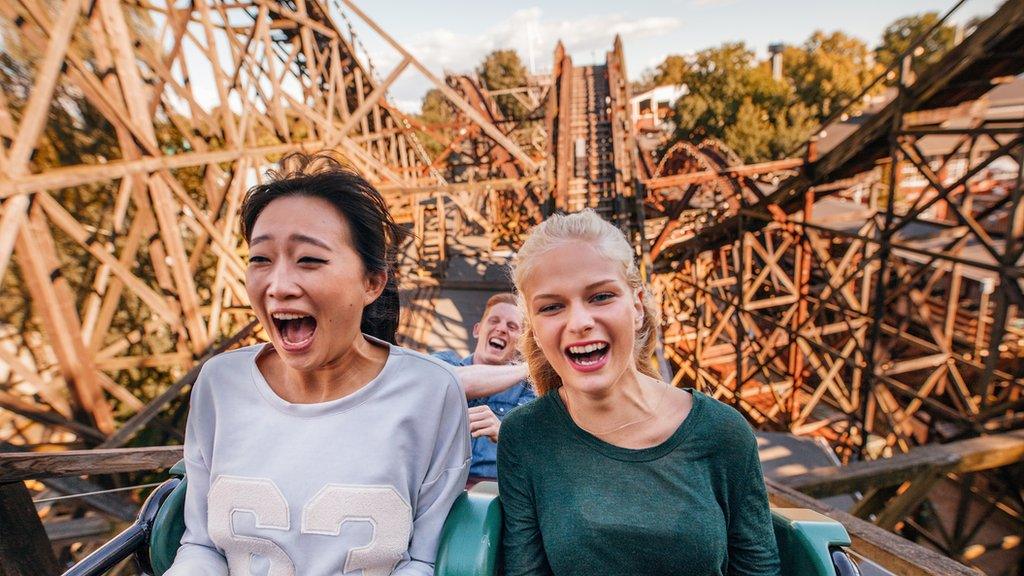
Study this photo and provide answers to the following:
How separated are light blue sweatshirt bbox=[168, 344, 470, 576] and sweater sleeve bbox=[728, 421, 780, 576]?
751 millimetres

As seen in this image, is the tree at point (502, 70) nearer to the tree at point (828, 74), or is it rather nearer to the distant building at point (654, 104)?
the distant building at point (654, 104)

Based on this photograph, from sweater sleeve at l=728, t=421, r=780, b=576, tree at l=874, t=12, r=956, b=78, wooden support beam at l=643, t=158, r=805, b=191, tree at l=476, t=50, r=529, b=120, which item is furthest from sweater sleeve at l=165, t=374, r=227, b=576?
tree at l=874, t=12, r=956, b=78

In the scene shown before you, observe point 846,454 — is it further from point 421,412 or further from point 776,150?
point 776,150

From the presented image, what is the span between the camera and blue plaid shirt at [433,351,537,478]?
215 cm

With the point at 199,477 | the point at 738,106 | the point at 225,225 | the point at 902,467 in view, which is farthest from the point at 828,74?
the point at 199,477

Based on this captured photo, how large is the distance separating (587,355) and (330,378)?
0.73 meters

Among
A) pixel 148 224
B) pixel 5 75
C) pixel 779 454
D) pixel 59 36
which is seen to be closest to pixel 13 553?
pixel 148 224

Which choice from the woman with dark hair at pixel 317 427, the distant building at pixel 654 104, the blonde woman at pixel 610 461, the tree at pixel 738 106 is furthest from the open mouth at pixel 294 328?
the distant building at pixel 654 104

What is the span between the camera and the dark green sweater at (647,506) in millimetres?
1322

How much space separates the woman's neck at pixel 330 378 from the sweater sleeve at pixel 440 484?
0.25 metres

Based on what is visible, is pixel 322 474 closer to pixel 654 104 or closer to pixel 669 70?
pixel 654 104

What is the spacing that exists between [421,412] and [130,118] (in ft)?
10.9

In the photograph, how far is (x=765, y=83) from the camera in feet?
72.5

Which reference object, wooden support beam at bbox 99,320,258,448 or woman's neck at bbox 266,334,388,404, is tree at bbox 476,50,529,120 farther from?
woman's neck at bbox 266,334,388,404
